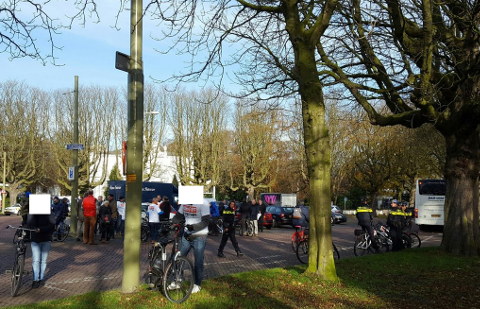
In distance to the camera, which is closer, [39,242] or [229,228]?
[39,242]

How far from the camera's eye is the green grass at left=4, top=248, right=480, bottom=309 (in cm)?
725

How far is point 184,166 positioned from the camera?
4934 cm

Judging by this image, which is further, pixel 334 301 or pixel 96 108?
pixel 96 108

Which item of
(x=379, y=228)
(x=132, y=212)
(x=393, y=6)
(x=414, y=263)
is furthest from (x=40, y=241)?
(x=379, y=228)

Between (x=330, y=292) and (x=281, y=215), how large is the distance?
2262 centimetres

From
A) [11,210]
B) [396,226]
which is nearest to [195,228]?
[396,226]

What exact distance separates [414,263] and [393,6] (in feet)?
20.4

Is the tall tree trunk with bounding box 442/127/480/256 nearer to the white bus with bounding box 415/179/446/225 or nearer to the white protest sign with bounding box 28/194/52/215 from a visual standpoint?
the white protest sign with bounding box 28/194/52/215

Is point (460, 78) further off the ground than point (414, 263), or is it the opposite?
point (460, 78)

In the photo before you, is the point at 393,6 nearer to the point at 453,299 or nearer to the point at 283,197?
the point at 453,299

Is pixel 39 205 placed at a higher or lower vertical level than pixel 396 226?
higher

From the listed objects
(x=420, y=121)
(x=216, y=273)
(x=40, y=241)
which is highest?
(x=420, y=121)

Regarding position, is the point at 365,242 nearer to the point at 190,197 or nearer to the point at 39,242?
the point at 190,197

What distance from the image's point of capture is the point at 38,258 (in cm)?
922
